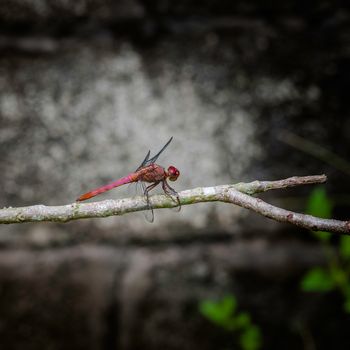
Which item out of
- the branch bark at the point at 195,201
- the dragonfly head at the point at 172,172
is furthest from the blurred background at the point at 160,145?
the branch bark at the point at 195,201

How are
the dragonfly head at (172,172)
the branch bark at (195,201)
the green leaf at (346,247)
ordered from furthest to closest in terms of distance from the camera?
1. the green leaf at (346,247)
2. the dragonfly head at (172,172)
3. the branch bark at (195,201)

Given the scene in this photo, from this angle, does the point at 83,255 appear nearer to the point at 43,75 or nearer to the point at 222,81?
the point at 43,75

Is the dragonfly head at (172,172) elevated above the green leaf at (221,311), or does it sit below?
above

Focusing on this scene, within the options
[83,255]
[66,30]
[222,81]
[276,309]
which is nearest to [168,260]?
[83,255]

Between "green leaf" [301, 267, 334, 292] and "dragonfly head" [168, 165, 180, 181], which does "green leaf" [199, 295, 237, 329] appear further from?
"dragonfly head" [168, 165, 180, 181]

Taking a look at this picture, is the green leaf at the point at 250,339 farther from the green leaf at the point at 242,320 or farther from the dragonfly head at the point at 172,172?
the dragonfly head at the point at 172,172

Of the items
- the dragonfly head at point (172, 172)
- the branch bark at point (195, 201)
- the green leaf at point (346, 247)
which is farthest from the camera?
the green leaf at point (346, 247)

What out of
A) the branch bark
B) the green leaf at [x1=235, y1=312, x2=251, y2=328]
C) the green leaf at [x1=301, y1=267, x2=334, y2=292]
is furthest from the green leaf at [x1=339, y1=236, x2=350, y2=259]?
the branch bark

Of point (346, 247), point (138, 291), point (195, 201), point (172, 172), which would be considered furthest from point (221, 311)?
point (195, 201)
